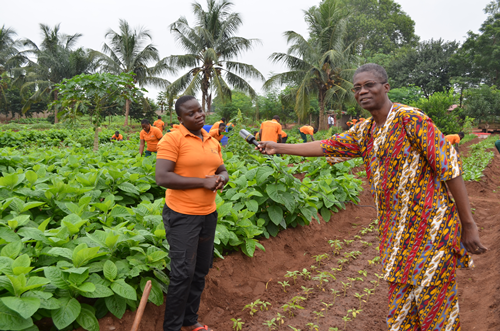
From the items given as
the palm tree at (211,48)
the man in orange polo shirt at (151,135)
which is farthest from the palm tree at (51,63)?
the man in orange polo shirt at (151,135)

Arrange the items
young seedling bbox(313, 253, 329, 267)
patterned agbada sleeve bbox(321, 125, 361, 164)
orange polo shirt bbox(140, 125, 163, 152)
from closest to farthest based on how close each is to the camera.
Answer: patterned agbada sleeve bbox(321, 125, 361, 164) < young seedling bbox(313, 253, 329, 267) < orange polo shirt bbox(140, 125, 163, 152)

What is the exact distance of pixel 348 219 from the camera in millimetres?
6051

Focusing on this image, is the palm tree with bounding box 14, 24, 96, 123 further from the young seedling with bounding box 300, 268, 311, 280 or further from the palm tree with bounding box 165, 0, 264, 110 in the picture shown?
the young seedling with bounding box 300, 268, 311, 280

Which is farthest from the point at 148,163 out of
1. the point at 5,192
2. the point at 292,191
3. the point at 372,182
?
the point at 372,182

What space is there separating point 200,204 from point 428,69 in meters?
38.4

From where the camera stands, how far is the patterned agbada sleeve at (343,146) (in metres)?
2.23

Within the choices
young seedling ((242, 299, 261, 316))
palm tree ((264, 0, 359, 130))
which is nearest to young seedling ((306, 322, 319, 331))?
young seedling ((242, 299, 261, 316))

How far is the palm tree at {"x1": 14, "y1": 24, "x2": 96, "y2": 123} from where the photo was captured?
105 feet

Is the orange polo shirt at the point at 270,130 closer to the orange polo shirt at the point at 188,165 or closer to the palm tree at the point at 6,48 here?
the orange polo shirt at the point at 188,165

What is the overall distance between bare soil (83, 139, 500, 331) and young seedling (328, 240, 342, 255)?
0.05m

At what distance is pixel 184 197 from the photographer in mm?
2422

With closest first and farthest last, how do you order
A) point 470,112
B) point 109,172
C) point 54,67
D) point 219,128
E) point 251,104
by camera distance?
point 109,172, point 219,128, point 470,112, point 54,67, point 251,104

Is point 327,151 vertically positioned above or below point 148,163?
above

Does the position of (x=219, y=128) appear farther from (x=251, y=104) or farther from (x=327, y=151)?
(x=251, y=104)
